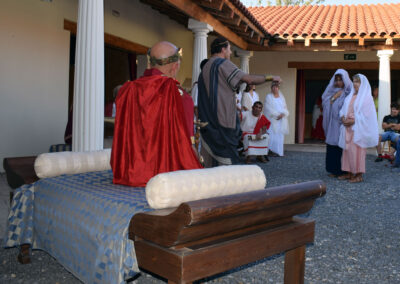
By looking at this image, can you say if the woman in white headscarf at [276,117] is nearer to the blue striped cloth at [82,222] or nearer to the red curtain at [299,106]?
the red curtain at [299,106]

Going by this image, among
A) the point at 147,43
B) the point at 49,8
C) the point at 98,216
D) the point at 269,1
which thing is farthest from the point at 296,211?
the point at 269,1

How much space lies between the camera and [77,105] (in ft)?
16.7

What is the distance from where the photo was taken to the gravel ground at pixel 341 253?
9.18ft

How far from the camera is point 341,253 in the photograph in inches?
132

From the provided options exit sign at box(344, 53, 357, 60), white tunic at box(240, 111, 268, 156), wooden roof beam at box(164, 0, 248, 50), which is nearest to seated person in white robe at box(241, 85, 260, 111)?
white tunic at box(240, 111, 268, 156)

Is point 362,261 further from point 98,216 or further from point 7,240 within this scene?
point 7,240

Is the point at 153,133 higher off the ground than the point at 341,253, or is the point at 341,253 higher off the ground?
the point at 153,133

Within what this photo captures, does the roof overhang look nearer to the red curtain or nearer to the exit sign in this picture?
the red curtain

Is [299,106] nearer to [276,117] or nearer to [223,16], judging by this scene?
[276,117]

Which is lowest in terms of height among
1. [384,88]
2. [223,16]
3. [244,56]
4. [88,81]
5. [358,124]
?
[358,124]

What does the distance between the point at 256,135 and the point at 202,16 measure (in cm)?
255

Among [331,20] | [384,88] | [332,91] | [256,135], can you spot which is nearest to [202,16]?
[256,135]

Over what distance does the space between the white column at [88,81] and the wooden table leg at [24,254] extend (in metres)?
2.26

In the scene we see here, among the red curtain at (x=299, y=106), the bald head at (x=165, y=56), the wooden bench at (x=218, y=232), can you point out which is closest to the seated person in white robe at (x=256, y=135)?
the red curtain at (x=299, y=106)
